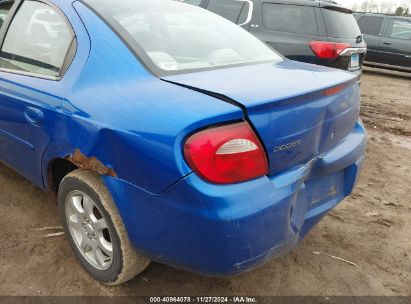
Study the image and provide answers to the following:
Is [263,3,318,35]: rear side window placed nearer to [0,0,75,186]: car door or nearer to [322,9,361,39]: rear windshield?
[322,9,361,39]: rear windshield

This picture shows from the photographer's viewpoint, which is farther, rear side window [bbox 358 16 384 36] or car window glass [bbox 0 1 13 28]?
rear side window [bbox 358 16 384 36]

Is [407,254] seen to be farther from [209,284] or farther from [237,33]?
[237,33]

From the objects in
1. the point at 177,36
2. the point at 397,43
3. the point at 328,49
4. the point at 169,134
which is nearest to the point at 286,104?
the point at 169,134

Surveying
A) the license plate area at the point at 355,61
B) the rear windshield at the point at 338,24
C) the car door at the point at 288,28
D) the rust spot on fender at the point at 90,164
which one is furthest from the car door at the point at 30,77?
the license plate area at the point at 355,61

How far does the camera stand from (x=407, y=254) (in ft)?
9.06

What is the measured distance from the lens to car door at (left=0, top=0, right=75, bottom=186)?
7.55 feet

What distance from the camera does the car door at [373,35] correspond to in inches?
439

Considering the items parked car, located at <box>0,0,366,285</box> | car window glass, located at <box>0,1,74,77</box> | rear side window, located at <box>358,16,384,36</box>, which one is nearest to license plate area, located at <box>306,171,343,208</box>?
parked car, located at <box>0,0,366,285</box>

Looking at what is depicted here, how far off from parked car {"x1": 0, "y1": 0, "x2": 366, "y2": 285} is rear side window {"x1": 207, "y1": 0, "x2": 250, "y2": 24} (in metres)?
3.19

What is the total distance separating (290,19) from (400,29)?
22.9 ft

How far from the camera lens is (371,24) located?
448 inches

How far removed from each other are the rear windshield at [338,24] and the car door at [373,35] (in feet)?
20.4

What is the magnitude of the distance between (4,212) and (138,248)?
5.04 feet

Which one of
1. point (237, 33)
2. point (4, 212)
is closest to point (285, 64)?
point (237, 33)
